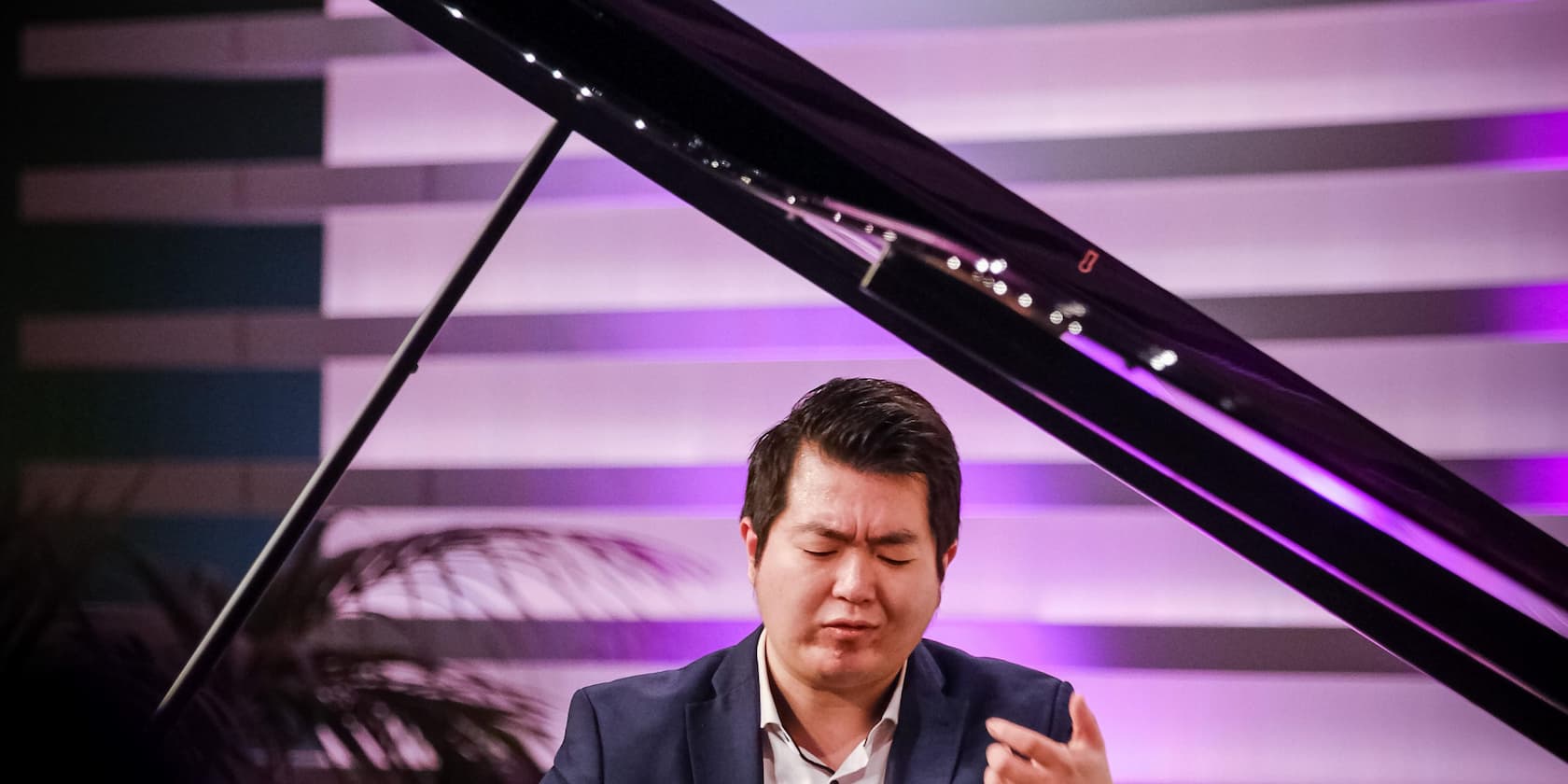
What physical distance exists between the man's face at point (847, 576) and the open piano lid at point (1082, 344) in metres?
0.49

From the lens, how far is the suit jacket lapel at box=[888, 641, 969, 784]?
49.9 inches

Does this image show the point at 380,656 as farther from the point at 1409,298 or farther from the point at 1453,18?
the point at 1453,18

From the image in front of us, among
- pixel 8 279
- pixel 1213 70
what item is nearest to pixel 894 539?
pixel 1213 70

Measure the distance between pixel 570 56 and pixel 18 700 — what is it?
486 mm

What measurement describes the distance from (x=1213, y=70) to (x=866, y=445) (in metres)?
1.01

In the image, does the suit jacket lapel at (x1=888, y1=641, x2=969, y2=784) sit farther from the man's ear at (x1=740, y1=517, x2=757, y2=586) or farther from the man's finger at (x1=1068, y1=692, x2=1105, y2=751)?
the man's finger at (x1=1068, y1=692, x2=1105, y2=751)

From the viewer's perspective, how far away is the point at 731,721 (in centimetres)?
129

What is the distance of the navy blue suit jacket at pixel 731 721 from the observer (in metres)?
1.27

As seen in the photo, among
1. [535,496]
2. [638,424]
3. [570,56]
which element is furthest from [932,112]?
[570,56]

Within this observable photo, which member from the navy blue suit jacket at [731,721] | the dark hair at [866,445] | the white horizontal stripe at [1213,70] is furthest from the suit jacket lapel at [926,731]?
the white horizontal stripe at [1213,70]

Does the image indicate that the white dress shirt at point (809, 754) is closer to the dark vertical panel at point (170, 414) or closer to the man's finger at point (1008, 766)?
the man's finger at point (1008, 766)

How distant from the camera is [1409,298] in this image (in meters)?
1.82

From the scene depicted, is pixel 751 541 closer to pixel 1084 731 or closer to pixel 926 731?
pixel 926 731

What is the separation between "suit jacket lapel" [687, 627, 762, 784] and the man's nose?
0.57 feet
